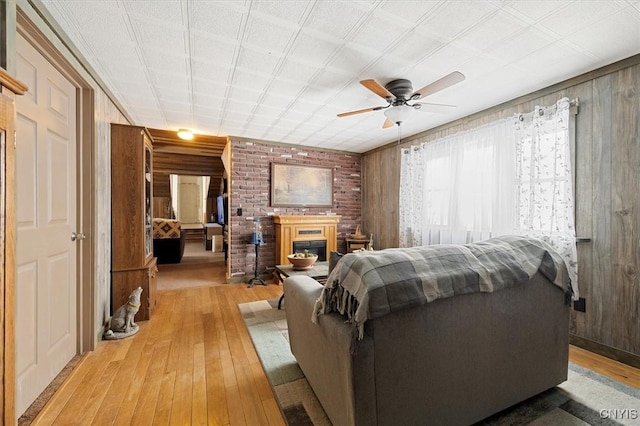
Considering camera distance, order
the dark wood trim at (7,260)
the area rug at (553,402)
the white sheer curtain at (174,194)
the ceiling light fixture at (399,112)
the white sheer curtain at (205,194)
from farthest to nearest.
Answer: the white sheer curtain at (174,194) → the white sheer curtain at (205,194) → the ceiling light fixture at (399,112) → the area rug at (553,402) → the dark wood trim at (7,260)

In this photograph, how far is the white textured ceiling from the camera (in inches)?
63.7

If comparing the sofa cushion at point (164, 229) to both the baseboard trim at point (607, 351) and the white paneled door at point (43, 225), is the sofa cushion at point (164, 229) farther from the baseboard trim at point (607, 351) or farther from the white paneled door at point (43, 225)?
the baseboard trim at point (607, 351)

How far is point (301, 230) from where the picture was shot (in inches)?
185

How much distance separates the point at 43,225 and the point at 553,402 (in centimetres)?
344

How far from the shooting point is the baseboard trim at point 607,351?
2.06 meters

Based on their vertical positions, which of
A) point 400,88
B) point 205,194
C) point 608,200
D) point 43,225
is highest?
point 400,88

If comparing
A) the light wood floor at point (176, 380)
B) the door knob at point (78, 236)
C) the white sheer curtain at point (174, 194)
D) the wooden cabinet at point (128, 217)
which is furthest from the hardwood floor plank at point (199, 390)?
the white sheer curtain at point (174, 194)

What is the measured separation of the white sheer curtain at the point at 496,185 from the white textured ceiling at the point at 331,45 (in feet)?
1.40

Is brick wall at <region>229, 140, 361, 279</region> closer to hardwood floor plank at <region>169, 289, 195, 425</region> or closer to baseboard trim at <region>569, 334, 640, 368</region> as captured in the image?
hardwood floor plank at <region>169, 289, 195, 425</region>

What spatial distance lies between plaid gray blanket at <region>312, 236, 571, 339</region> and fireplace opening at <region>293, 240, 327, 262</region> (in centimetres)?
Result: 336

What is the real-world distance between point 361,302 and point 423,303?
→ 1.01 ft

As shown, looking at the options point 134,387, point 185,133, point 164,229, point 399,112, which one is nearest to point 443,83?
point 399,112

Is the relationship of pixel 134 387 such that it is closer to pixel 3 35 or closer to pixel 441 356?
pixel 441 356

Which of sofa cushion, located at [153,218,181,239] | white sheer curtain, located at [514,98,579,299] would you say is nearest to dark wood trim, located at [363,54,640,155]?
white sheer curtain, located at [514,98,579,299]
